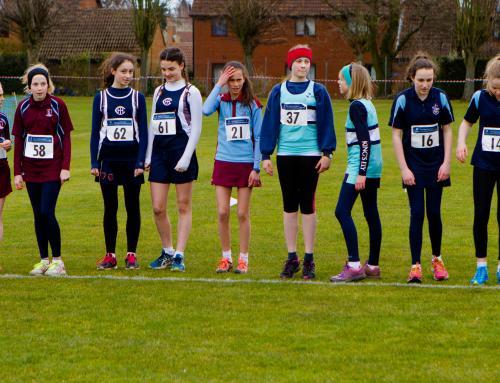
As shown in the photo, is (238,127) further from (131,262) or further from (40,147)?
(40,147)

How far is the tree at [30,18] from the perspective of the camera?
6512 cm

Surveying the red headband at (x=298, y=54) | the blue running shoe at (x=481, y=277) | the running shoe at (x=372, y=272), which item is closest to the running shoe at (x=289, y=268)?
the running shoe at (x=372, y=272)

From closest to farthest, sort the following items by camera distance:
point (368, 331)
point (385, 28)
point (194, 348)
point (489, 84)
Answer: point (194, 348), point (368, 331), point (489, 84), point (385, 28)

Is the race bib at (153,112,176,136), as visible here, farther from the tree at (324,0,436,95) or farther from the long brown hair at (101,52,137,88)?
the tree at (324,0,436,95)

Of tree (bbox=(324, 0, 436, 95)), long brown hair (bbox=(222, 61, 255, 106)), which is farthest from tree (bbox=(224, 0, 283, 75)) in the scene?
long brown hair (bbox=(222, 61, 255, 106))

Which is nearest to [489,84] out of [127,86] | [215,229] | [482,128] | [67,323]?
[482,128]

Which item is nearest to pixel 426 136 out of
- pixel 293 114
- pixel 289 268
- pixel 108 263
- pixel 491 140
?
pixel 491 140

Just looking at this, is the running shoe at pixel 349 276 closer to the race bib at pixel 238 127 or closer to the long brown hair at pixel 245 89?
the race bib at pixel 238 127

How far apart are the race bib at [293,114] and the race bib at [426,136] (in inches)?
36.6

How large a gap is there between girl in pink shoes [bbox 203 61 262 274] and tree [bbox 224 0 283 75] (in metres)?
54.9

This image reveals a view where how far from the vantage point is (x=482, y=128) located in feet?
28.0

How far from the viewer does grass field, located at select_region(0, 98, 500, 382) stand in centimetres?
610

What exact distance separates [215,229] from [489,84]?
17.0 ft

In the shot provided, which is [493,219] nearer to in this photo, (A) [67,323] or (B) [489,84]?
(B) [489,84]
